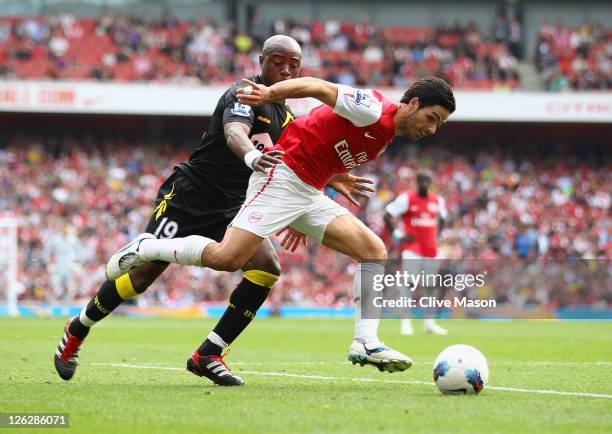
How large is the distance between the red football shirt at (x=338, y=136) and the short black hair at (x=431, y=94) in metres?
0.18

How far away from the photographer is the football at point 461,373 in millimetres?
6578

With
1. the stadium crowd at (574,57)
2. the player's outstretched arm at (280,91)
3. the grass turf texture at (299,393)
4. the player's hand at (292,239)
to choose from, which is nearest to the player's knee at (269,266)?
the player's hand at (292,239)

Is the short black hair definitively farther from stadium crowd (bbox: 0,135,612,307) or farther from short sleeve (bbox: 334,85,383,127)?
stadium crowd (bbox: 0,135,612,307)

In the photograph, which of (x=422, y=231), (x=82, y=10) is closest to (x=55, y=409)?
(x=422, y=231)

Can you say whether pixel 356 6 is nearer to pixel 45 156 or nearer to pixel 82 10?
pixel 82 10

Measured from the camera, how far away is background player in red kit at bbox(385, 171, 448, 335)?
16.2 metres

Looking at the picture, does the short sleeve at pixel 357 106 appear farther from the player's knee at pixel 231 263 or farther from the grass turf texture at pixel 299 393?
the grass turf texture at pixel 299 393

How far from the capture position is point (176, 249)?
7191mm

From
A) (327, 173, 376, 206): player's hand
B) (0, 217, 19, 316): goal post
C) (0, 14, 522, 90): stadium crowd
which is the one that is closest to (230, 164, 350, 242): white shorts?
(327, 173, 376, 206): player's hand

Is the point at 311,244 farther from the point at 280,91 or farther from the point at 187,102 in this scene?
the point at 280,91

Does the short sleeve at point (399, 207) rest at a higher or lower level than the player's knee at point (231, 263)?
higher

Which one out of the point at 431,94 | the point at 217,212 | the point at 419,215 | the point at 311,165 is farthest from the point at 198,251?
the point at 419,215

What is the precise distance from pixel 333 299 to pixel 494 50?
44.9ft

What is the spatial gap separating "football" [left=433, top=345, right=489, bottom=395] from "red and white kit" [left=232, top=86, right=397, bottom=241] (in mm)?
1424
